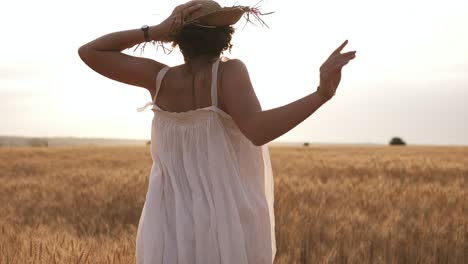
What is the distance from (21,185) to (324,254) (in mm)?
4577

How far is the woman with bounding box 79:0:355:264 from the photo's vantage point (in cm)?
187

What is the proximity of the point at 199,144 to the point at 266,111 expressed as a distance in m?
0.28

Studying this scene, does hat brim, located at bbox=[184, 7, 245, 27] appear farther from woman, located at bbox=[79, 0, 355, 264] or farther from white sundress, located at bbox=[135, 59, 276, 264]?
white sundress, located at bbox=[135, 59, 276, 264]

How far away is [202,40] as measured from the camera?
1.90 metres

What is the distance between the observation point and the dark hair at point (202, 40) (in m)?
1.90

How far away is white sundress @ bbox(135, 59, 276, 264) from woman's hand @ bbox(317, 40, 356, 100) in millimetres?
336

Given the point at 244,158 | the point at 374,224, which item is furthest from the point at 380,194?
the point at 244,158

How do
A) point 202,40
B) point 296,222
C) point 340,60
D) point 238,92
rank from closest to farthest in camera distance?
point 340,60 < point 238,92 < point 202,40 < point 296,222

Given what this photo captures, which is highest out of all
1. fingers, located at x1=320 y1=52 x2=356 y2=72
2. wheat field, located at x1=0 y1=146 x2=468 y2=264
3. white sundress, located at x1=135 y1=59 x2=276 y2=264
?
fingers, located at x1=320 y1=52 x2=356 y2=72

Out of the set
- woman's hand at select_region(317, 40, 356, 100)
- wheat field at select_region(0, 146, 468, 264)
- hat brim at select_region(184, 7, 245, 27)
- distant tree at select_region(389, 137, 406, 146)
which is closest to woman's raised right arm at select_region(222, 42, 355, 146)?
woman's hand at select_region(317, 40, 356, 100)

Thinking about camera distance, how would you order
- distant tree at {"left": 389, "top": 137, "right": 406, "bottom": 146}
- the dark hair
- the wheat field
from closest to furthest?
1. the dark hair
2. the wheat field
3. distant tree at {"left": 389, "top": 137, "right": 406, "bottom": 146}

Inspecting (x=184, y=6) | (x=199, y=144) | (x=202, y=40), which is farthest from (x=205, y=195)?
(x=184, y=6)

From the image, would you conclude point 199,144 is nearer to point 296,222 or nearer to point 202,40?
point 202,40

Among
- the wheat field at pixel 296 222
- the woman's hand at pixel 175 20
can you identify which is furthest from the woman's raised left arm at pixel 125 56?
the wheat field at pixel 296 222
